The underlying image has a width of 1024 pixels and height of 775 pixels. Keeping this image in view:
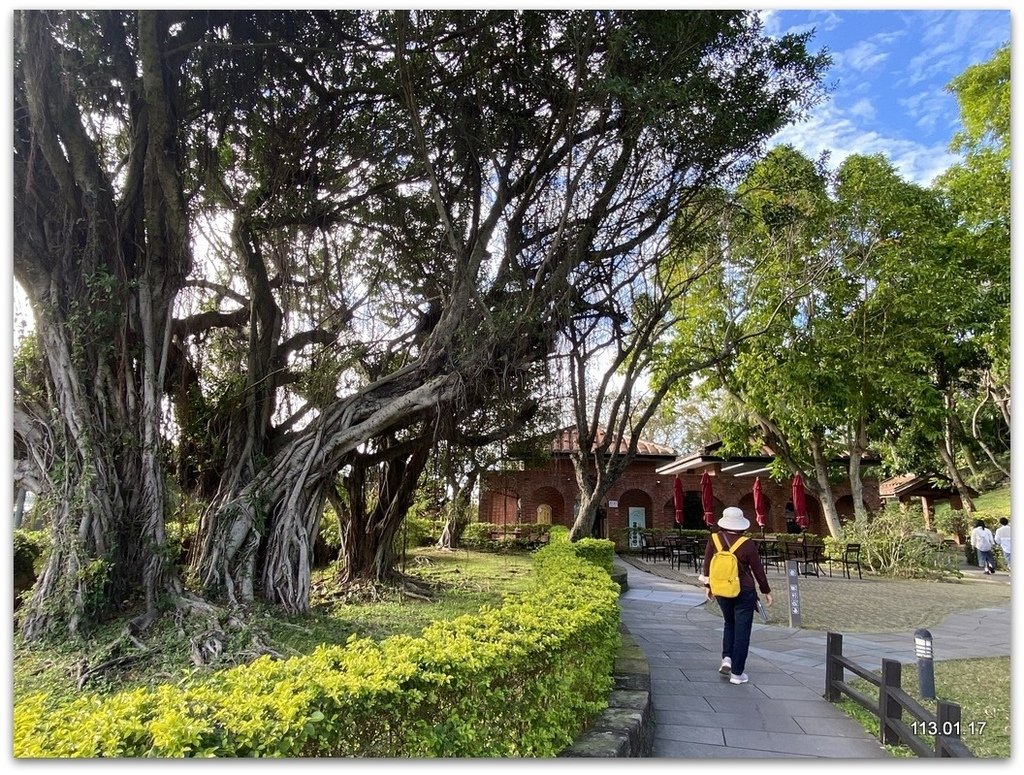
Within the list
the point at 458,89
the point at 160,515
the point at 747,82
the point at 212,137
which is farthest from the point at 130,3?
the point at 747,82

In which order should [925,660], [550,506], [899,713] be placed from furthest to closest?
[550,506]
[925,660]
[899,713]

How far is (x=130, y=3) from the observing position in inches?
164

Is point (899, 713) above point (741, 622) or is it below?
below

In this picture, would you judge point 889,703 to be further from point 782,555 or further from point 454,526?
point 454,526

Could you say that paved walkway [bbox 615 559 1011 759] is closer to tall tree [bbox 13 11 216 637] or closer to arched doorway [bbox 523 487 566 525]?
tall tree [bbox 13 11 216 637]

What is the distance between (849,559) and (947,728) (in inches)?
545

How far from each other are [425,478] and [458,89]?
252 inches

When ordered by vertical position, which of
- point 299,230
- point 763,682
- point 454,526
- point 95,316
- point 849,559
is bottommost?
point 849,559

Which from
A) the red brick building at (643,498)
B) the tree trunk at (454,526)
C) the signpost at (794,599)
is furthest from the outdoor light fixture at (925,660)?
the red brick building at (643,498)

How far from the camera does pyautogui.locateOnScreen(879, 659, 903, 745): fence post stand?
11.4ft

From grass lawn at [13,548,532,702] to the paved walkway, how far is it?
2256 mm

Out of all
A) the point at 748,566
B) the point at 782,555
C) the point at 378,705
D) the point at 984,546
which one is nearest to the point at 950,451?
the point at 984,546

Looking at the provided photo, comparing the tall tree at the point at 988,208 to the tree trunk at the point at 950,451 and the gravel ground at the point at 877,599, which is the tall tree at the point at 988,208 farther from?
the gravel ground at the point at 877,599

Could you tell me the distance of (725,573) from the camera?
4.66 meters
